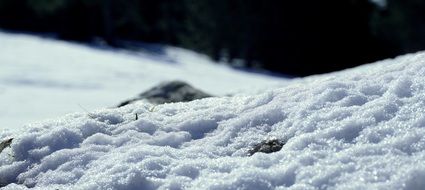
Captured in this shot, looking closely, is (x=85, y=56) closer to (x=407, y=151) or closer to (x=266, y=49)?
(x=266, y=49)

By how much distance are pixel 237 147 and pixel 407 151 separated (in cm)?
101

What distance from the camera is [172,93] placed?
7.49 metres

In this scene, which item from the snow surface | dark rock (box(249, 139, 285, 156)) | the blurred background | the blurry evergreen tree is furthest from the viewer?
the blurred background

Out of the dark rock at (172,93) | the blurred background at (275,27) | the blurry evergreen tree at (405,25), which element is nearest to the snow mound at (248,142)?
the dark rock at (172,93)

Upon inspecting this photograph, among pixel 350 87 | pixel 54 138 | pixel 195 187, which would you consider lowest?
pixel 195 187

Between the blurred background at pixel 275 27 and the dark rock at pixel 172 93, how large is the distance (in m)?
23.0

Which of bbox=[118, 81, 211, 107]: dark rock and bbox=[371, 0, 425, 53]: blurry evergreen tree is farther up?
bbox=[371, 0, 425, 53]: blurry evergreen tree

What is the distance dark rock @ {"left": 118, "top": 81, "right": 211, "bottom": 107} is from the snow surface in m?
0.85

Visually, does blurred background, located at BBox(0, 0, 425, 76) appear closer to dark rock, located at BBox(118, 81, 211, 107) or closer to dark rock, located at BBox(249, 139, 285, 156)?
dark rock, located at BBox(118, 81, 211, 107)

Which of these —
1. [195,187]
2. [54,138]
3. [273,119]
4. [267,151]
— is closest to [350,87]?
[273,119]

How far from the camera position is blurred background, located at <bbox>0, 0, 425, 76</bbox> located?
101 ft

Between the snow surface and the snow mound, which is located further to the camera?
the snow surface

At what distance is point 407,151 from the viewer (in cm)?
330

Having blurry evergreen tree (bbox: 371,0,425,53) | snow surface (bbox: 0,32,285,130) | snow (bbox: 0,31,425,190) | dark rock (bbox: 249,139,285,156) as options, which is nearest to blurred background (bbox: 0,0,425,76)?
blurry evergreen tree (bbox: 371,0,425,53)
